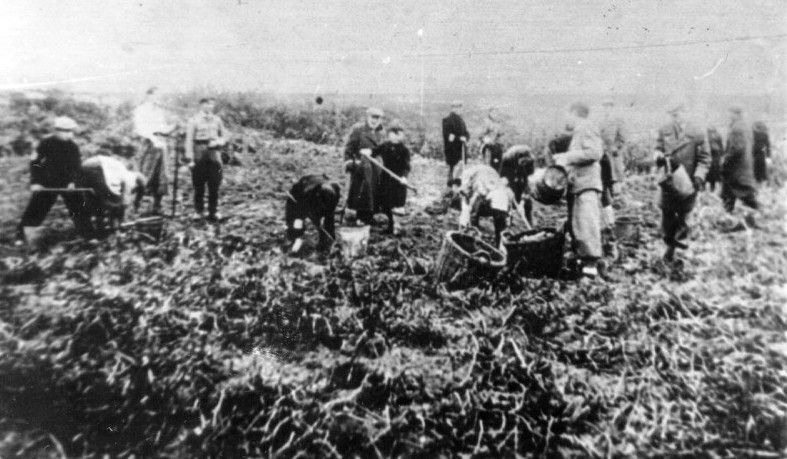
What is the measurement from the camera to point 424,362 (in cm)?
343

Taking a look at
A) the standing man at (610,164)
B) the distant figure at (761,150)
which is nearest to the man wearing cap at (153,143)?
the standing man at (610,164)

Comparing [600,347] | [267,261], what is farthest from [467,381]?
[267,261]

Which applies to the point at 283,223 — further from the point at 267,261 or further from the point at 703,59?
the point at 703,59

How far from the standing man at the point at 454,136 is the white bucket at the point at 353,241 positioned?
113cm

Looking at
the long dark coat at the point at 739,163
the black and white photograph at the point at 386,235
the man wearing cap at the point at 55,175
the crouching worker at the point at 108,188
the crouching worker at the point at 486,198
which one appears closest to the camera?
the black and white photograph at the point at 386,235

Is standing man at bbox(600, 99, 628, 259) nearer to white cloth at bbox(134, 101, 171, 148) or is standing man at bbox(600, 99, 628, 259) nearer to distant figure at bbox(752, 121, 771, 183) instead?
distant figure at bbox(752, 121, 771, 183)

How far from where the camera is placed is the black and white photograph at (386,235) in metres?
3.29

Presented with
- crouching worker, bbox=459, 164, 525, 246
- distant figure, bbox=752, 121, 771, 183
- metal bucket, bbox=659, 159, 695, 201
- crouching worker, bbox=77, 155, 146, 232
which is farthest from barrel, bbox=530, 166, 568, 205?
crouching worker, bbox=77, 155, 146, 232

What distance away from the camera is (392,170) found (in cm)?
459

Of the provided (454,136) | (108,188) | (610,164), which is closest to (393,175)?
(454,136)

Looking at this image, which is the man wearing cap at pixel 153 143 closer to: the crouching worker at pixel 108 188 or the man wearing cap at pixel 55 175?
the crouching worker at pixel 108 188

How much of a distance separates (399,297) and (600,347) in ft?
5.70

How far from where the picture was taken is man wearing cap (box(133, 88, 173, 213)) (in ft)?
13.3

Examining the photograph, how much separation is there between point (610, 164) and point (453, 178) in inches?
66.6
